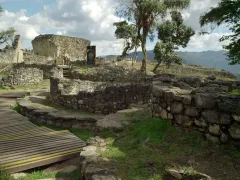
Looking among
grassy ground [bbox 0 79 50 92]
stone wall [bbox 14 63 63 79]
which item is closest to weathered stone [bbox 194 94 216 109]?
grassy ground [bbox 0 79 50 92]

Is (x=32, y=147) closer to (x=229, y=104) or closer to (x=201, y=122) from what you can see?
(x=201, y=122)

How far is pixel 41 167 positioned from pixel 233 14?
23.7ft

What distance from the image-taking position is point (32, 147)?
659 centimetres

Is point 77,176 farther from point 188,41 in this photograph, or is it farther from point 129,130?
point 188,41

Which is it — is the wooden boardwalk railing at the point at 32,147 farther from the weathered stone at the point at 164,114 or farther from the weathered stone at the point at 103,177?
the weathered stone at the point at 103,177

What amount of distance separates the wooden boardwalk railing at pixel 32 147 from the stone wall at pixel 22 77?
558 inches

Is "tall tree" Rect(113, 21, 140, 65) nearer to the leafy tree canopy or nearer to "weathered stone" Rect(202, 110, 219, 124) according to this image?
the leafy tree canopy

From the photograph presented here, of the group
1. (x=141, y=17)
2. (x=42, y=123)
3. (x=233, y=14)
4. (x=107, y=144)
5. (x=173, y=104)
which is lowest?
(x=42, y=123)

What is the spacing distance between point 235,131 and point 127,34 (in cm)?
2191

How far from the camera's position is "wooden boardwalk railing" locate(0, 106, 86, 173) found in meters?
5.82

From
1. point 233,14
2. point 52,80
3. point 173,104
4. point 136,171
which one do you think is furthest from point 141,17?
point 136,171

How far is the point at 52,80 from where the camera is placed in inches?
571

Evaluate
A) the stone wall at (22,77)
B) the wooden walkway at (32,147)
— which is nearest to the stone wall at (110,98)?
the wooden walkway at (32,147)

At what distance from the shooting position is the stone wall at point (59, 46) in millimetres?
35500
